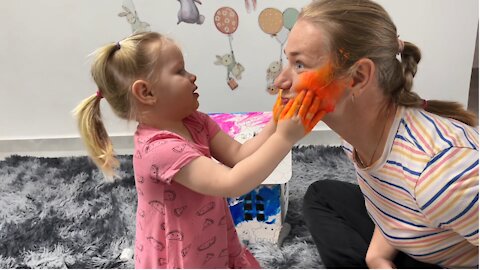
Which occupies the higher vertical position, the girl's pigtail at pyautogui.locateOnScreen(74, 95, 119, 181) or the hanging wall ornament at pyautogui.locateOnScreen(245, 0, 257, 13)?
the hanging wall ornament at pyautogui.locateOnScreen(245, 0, 257, 13)

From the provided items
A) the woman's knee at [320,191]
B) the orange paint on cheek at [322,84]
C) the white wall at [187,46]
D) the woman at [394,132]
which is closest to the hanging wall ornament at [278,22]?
the white wall at [187,46]

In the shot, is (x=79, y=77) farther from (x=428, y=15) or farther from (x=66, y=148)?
(x=428, y=15)

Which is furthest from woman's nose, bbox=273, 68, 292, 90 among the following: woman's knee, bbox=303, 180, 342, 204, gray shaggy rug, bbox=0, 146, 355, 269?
gray shaggy rug, bbox=0, 146, 355, 269

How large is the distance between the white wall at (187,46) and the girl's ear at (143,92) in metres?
1.06

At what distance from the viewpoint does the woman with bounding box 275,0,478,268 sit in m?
0.84

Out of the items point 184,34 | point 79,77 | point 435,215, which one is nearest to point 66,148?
point 79,77

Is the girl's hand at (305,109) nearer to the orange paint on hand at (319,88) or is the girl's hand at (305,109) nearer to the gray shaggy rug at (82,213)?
the orange paint on hand at (319,88)

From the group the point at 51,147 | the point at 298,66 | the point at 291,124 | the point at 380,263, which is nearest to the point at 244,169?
the point at 291,124

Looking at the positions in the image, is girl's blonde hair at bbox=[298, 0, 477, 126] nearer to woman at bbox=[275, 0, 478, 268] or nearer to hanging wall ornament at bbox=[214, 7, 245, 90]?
woman at bbox=[275, 0, 478, 268]

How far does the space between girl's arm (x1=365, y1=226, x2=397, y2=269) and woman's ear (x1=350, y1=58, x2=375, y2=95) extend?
0.39 metres

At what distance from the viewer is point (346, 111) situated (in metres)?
0.94

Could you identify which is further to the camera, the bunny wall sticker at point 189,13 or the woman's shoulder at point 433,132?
the bunny wall sticker at point 189,13

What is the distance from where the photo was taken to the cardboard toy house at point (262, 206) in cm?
150

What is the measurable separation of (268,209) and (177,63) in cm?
71
